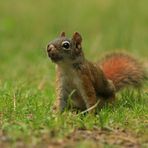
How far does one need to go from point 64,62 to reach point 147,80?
1790 millimetres

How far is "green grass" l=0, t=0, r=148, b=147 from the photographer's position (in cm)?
546

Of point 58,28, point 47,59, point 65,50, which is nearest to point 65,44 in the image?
point 65,50

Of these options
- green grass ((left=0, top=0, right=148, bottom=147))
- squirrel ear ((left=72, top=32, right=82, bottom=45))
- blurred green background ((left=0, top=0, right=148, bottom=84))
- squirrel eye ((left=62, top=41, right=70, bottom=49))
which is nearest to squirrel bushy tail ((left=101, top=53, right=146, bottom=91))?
green grass ((left=0, top=0, right=148, bottom=147))

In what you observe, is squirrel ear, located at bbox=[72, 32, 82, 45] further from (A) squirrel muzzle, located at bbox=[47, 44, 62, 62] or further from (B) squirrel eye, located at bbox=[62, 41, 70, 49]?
(A) squirrel muzzle, located at bbox=[47, 44, 62, 62]

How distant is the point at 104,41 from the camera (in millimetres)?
12492

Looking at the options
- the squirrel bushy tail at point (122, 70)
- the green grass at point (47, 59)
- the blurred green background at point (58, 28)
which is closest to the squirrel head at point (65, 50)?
the green grass at point (47, 59)

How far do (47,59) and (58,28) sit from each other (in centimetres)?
381

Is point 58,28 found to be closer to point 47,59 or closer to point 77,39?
point 47,59

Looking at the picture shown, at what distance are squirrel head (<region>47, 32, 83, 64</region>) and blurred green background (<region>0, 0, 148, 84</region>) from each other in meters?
2.25

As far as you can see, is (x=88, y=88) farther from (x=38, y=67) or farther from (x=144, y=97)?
(x=38, y=67)

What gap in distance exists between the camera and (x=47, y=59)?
1033cm

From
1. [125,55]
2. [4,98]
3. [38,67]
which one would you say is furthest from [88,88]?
[38,67]

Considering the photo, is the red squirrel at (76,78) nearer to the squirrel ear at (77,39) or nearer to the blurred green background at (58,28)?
the squirrel ear at (77,39)

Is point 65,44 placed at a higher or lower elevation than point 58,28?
lower
